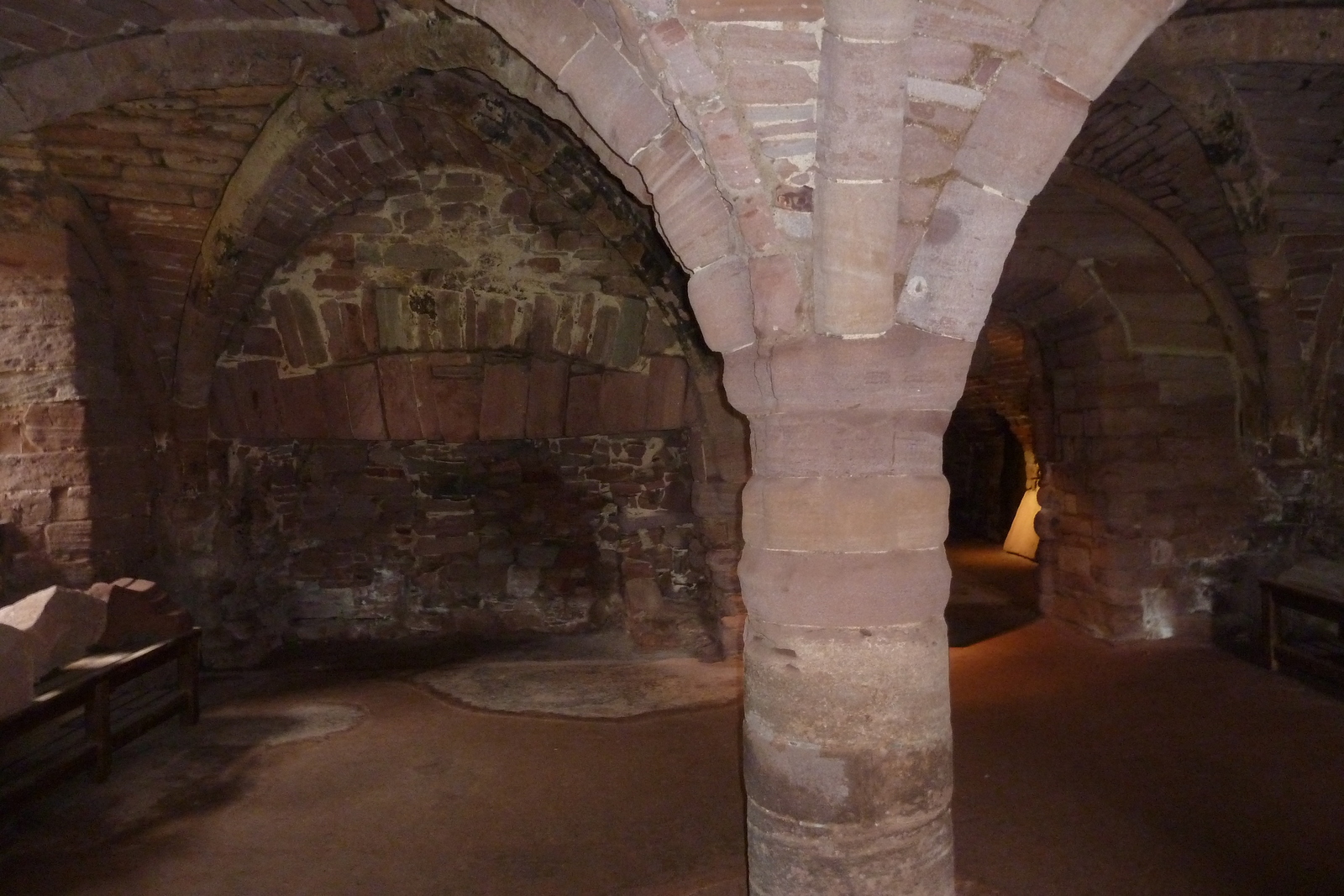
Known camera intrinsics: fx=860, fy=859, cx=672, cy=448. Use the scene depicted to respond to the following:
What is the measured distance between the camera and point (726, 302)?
243 centimetres

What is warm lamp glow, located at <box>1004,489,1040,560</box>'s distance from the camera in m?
10.4

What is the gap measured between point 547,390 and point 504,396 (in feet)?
0.99

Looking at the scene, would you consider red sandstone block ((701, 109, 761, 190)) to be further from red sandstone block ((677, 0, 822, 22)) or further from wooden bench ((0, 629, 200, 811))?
wooden bench ((0, 629, 200, 811))

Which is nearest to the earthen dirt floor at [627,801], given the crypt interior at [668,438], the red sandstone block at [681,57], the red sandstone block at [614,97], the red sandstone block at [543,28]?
the crypt interior at [668,438]

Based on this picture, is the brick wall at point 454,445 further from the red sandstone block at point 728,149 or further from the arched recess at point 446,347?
the red sandstone block at point 728,149

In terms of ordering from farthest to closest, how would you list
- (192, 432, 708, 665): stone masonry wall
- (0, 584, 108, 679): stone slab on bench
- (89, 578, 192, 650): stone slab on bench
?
(192, 432, 708, 665): stone masonry wall, (89, 578, 192, 650): stone slab on bench, (0, 584, 108, 679): stone slab on bench

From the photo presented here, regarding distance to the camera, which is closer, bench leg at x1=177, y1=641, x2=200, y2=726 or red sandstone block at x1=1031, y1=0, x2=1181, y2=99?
red sandstone block at x1=1031, y1=0, x2=1181, y2=99

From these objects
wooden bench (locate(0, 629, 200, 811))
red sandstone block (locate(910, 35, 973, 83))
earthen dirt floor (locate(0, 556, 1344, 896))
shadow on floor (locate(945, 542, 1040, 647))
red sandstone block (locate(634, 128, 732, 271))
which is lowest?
earthen dirt floor (locate(0, 556, 1344, 896))

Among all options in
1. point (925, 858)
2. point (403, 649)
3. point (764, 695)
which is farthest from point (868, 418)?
point (403, 649)

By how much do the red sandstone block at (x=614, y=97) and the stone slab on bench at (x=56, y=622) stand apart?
3291mm

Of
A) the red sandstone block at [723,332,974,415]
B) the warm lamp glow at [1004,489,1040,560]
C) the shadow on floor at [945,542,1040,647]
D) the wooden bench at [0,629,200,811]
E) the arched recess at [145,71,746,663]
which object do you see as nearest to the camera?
the red sandstone block at [723,332,974,415]

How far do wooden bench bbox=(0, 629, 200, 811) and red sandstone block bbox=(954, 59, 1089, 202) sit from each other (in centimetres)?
403

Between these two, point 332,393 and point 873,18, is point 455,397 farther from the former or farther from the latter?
point 873,18

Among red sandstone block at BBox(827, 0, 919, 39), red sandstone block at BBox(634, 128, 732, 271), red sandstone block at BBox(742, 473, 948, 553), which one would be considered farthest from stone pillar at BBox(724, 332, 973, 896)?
A: red sandstone block at BBox(827, 0, 919, 39)
